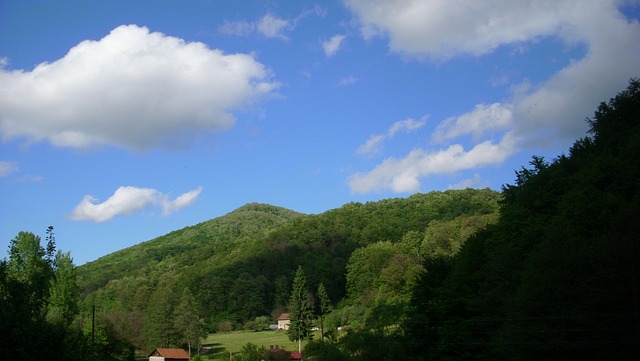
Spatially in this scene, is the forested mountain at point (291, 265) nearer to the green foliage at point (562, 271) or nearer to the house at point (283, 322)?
the house at point (283, 322)

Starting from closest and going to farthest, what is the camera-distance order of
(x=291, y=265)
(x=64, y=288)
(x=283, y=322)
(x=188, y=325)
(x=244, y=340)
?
(x=64, y=288) → (x=188, y=325) → (x=244, y=340) → (x=283, y=322) → (x=291, y=265)

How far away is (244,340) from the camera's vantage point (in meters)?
106

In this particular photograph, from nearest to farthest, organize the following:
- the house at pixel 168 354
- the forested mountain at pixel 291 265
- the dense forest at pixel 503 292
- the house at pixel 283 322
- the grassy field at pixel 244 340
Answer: the dense forest at pixel 503 292
the house at pixel 168 354
the grassy field at pixel 244 340
the forested mountain at pixel 291 265
the house at pixel 283 322

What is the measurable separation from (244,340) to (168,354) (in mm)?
18090

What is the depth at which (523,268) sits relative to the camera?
41.6 metres

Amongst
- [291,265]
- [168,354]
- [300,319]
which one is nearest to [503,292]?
[300,319]

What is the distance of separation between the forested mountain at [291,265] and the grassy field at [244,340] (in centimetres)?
739

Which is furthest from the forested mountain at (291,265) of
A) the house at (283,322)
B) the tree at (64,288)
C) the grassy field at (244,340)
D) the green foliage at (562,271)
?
the green foliage at (562,271)

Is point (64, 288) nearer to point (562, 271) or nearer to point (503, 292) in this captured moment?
point (503, 292)

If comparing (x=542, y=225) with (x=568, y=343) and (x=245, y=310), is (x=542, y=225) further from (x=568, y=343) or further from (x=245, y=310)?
(x=245, y=310)

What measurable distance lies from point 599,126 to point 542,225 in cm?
997

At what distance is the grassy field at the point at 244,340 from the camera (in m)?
96.1

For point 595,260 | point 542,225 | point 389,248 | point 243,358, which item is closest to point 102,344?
point 243,358

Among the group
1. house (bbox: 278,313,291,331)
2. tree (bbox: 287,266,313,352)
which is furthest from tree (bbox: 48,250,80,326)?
house (bbox: 278,313,291,331)
